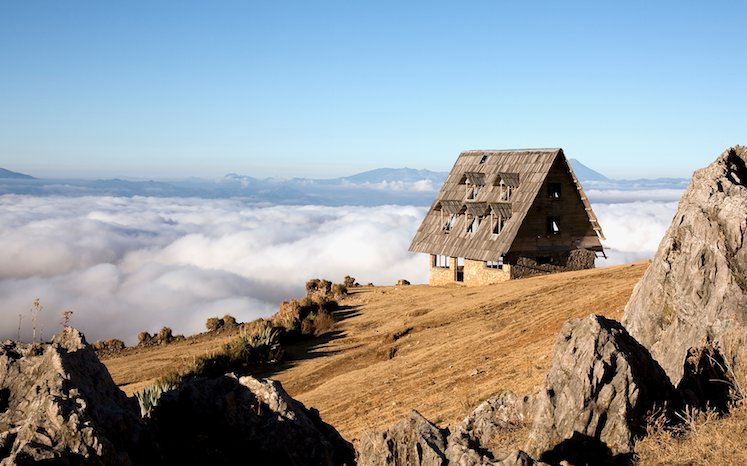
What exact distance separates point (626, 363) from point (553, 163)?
29.2 m

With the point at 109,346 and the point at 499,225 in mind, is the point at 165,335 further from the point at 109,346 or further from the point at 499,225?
the point at 499,225

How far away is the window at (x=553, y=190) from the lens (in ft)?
123

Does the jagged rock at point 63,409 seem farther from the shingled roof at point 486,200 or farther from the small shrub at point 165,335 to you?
the shingled roof at point 486,200

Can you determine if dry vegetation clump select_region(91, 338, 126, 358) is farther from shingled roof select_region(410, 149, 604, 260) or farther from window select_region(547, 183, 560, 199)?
window select_region(547, 183, 560, 199)

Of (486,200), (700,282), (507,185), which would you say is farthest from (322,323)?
(700,282)

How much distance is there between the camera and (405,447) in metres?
8.04

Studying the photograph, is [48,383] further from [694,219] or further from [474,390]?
[474,390]

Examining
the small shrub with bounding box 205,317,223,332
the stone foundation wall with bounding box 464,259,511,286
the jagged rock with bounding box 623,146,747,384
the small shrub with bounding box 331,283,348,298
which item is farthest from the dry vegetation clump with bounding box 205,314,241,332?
the jagged rock with bounding box 623,146,747,384

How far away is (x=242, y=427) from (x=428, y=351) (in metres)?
13.4

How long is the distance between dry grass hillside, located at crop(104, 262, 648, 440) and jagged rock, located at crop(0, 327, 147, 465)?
22.1 feet

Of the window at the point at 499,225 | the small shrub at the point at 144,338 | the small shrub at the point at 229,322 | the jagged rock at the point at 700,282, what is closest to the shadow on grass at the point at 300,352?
the small shrub at the point at 229,322

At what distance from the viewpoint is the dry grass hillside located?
16234 millimetres

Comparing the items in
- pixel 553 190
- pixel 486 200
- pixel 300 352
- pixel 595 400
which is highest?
pixel 553 190

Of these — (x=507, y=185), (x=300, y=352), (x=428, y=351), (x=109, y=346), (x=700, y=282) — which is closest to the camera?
(x=700, y=282)
